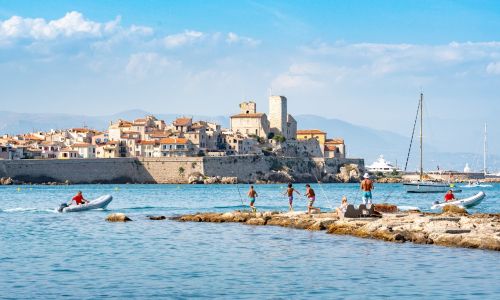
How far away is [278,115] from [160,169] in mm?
37709

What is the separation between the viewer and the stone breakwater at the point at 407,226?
78.0 ft

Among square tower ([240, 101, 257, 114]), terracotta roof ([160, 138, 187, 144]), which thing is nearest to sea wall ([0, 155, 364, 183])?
terracotta roof ([160, 138, 187, 144])

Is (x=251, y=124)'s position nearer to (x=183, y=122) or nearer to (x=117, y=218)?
(x=183, y=122)

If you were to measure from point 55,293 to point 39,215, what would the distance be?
80.2 ft

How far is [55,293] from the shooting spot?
664 inches

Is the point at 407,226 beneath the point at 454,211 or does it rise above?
beneath

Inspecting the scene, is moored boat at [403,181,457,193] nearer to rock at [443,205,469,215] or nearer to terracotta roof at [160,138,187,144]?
rock at [443,205,469,215]

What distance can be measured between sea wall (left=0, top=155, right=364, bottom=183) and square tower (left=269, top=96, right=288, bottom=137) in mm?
13756

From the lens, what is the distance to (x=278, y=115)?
484 feet

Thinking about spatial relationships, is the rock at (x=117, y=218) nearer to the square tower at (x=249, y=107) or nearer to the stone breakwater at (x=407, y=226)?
the stone breakwater at (x=407, y=226)

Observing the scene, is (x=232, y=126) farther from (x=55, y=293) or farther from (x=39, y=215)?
(x=55, y=293)

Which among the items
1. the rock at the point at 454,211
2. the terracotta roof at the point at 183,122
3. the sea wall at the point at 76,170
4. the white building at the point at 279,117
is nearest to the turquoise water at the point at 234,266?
the rock at the point at 454,211

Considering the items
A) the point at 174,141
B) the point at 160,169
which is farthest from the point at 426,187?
the point at 174,141

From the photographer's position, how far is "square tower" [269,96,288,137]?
146875 mm
